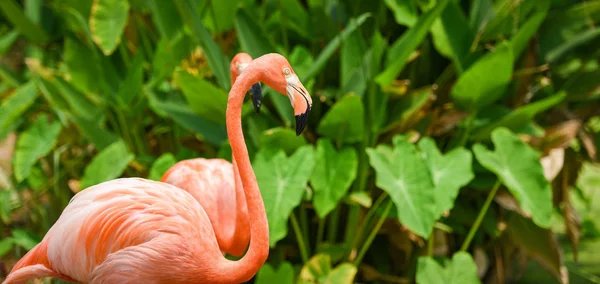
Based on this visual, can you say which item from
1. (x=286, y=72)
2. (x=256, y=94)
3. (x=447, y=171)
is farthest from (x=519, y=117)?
(x=286, y=72)

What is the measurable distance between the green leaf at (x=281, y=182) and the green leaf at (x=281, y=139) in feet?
0.26

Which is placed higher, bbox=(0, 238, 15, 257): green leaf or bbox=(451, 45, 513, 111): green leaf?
bbox=(451, 45, 513, 111): green leaf

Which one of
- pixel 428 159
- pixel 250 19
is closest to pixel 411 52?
pixel 428 159

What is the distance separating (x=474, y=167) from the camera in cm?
322

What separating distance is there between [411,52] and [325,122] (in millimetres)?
458

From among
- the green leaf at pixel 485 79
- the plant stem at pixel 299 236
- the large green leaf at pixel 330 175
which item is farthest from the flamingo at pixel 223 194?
the green leaf at pixel 485 79

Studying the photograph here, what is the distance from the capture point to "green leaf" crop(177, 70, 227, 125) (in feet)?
9.09

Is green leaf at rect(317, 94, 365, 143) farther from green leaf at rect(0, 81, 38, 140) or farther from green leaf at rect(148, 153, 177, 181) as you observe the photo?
green leaf at rect(0, 81, 38, 140)

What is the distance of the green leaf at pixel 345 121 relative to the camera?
2.86m

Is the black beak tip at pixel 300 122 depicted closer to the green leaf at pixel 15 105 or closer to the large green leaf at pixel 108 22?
the large green leaf at pixel 108 22

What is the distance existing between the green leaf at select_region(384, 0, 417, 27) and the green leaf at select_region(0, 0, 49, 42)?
6.45 ft

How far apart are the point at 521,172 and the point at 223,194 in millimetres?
1229

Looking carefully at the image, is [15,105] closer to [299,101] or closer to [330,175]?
[330,175]

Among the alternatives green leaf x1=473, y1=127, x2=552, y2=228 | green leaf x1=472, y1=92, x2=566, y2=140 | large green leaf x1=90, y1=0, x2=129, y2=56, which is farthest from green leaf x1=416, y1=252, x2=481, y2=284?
large green leaf x1=90, y1=0, x2=129, y2=56
